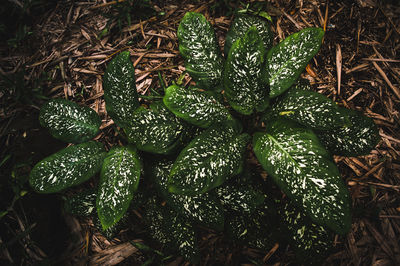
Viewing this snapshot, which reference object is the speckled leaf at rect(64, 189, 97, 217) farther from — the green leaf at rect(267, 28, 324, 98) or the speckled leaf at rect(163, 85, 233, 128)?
the green leaf at rect(267, 28, 324, 98)

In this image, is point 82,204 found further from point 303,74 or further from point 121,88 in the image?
point 303,74

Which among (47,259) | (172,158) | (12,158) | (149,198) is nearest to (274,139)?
(172,158)

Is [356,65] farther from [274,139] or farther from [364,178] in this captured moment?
[274,139]

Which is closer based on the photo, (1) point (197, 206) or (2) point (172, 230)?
(1) point (197, 206)

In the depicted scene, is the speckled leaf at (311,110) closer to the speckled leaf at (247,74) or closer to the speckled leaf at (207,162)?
the speckled leaf at (247,74)

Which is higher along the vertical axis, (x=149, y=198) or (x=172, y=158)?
(x=172, y=158)

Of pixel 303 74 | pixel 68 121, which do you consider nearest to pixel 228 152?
pixel 68 121

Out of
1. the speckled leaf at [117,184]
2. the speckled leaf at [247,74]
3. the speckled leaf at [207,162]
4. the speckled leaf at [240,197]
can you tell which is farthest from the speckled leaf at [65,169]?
the speckled leaf at [247,74]
